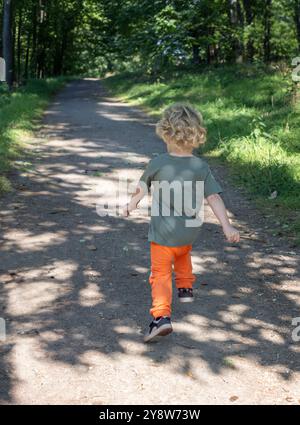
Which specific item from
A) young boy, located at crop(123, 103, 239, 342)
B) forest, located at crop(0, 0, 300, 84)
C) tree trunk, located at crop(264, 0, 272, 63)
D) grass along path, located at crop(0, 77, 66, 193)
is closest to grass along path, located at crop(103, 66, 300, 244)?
forest, located at crop(0, 0, 300, 84)

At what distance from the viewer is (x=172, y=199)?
13.1 feet

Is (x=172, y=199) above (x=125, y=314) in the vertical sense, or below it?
above

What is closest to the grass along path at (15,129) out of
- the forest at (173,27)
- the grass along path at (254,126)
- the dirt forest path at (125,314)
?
Result: the dirt forest path at (125,314)

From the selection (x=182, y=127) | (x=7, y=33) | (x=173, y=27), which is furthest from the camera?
(x=173, y=27)

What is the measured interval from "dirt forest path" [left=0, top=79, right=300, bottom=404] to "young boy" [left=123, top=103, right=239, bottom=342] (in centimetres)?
32

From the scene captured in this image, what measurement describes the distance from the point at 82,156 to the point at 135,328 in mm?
7003

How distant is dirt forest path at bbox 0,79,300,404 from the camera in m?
3.40

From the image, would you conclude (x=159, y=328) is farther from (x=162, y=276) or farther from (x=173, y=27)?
(x=173, y=27)

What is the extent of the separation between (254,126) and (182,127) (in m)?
8.21

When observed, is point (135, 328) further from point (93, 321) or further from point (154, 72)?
point (154, 72)

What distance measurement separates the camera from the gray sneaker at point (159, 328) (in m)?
3.86

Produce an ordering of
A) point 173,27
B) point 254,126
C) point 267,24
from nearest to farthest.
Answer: point 254,126
point 173,27
point 267,24

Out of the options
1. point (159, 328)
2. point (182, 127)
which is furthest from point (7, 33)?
point (159, 328)

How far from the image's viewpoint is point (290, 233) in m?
6.58
